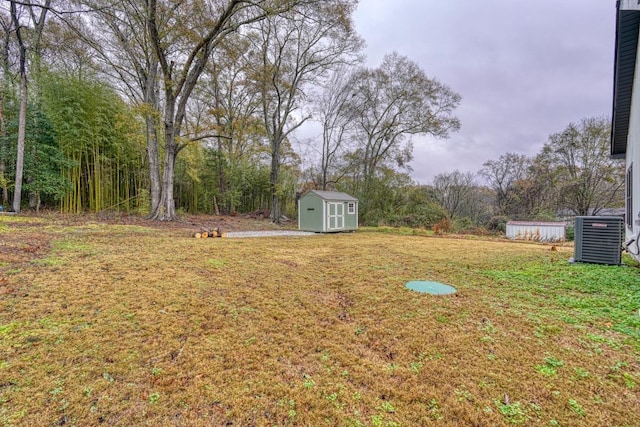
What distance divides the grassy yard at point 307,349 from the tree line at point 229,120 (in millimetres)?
6516

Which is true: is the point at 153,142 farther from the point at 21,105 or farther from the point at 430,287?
the point at 430,287

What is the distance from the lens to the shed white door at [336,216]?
10430 millimetres

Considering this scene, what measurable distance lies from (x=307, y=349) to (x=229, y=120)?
15916 mm

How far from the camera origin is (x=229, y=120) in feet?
50.9

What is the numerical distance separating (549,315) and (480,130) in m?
18.0

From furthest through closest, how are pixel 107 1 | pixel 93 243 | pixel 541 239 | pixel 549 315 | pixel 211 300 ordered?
pixel 541 239 → pixel 107 1 → pixel 93 243 → pixel 211 300 → pixel 549 315

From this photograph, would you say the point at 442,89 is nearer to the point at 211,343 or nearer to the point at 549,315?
the point at 549,315

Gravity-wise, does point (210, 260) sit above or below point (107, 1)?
below

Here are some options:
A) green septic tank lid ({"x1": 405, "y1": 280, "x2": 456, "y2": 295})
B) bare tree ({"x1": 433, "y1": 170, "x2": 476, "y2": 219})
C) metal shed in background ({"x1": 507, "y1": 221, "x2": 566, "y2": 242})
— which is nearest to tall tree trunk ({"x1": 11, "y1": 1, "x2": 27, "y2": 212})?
green septic tank lid ({"x1": 405, "y1": 280, "x2": 456, "y2": 295})

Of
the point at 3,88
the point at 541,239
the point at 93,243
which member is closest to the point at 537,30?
the point at 541,239

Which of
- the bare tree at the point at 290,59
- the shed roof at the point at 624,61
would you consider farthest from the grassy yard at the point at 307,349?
the bare tree at the point at 290,59

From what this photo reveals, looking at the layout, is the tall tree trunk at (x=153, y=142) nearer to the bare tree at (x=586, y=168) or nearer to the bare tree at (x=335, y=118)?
the bare tree at (x=335, y=118)

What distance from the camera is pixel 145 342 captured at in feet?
6.19

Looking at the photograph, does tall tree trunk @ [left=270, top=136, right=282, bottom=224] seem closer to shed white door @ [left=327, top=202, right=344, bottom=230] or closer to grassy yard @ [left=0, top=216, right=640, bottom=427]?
shed white door @ [left=327, top=202, right=344, bottom=230]
